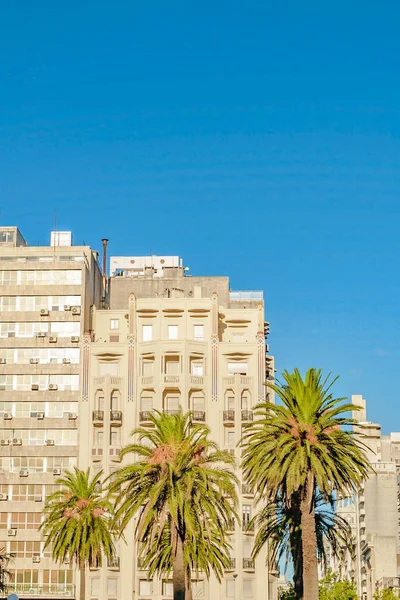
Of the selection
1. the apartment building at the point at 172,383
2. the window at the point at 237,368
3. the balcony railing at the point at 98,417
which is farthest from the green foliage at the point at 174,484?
the window at the point at 237,368

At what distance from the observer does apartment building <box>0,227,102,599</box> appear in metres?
108

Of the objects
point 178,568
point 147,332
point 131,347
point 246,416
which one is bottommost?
point 178,568

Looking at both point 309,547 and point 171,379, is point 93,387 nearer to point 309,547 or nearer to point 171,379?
point 171,379

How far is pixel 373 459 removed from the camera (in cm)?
19000

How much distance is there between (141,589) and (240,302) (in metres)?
36.2

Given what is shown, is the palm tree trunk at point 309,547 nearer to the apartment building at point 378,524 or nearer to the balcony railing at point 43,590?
the balcony railing at point 43,590

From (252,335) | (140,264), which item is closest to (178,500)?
(252,335)

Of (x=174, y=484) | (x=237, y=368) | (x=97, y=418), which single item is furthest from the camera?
(x=237, y=368)

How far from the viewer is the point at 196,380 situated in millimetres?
113562

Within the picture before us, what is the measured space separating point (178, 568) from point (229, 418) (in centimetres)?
4459

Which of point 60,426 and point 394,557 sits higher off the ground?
point 60,426

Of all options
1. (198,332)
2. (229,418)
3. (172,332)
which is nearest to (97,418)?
(172,332)

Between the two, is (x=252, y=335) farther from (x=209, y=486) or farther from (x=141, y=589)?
(x=209, y=486)

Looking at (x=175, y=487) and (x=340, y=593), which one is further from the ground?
(x=175, y=487)
